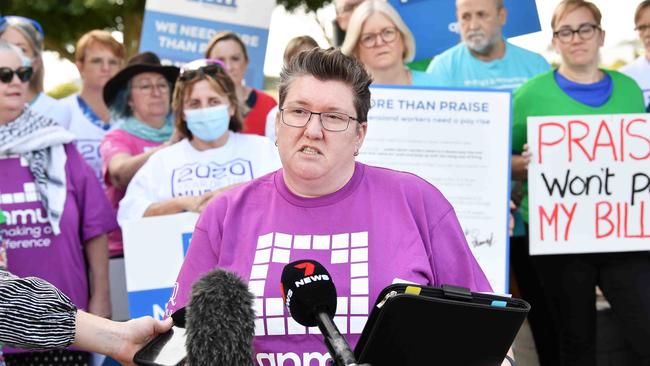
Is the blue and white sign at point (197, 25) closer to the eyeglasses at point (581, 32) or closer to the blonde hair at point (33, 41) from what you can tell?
the blonde hair at point (33, 41)

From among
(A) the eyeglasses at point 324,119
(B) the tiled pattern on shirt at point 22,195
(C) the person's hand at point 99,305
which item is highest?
(A) the eyeglasses at point 324,119

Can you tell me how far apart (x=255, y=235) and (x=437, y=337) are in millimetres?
841

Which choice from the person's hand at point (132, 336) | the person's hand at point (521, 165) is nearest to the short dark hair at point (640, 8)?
the person's hand at point (521, 165)

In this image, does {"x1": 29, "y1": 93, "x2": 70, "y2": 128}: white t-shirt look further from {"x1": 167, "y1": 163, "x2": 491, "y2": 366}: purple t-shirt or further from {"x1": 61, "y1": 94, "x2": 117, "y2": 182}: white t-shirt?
{"x1": 167, "y1": 163, "x2": 491, "y2": 366}: purple t-shirt

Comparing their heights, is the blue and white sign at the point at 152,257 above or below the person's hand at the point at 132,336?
above

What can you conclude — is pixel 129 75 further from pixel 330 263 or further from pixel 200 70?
pixel 330 263

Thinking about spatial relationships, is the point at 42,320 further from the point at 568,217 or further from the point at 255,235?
the point at 568,217

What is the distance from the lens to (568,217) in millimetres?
4902

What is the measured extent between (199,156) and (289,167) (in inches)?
88.1

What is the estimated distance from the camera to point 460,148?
471 cm

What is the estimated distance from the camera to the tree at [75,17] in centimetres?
1700

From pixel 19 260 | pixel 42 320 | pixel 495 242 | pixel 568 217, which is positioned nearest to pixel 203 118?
pixel 19 260

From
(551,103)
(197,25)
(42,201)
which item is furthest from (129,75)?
(551,103)

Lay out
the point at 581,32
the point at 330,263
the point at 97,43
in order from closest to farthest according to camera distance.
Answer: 1. the point at 330,263
2. the point at 581,32
3. the point at 97,43
